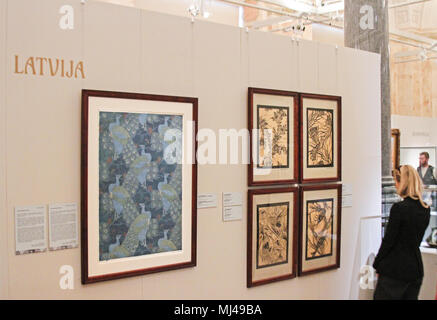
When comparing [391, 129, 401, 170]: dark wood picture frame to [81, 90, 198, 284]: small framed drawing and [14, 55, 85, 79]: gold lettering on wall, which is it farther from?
[14, 55, 85, 79]: gold lettering on wall

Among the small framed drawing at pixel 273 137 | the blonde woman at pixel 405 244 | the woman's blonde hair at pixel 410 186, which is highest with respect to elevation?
the small framed drawing at pixel 273 137

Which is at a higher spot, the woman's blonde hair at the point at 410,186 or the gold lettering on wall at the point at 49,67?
the gold lettering on wall at the point at 49,67

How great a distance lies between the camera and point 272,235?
4.28 m

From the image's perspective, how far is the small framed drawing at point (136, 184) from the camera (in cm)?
328

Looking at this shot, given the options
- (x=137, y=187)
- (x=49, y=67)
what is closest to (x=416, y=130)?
(x=137, y=187)

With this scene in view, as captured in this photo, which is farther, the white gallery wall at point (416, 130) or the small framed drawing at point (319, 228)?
the white gallery wall at point (416, 130)

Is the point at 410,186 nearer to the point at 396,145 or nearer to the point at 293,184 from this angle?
the point at 293,184

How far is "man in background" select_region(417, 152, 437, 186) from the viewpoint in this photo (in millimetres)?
11337

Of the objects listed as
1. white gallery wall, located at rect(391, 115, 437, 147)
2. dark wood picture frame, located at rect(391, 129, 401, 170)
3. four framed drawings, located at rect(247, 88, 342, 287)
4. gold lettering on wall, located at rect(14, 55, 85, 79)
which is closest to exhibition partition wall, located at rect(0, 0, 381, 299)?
gold lettering on wall, located at rect(14, 55, 85, 79)

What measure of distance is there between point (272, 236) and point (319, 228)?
0.60 m

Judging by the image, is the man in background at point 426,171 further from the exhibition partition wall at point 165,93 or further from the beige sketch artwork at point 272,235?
the beige sketch artwork at point 272,235

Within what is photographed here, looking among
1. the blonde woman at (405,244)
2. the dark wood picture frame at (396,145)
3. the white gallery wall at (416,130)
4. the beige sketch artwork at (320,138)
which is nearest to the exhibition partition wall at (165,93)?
the beige sketch artwork at (320,138)

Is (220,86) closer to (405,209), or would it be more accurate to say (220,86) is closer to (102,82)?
(102,82)
